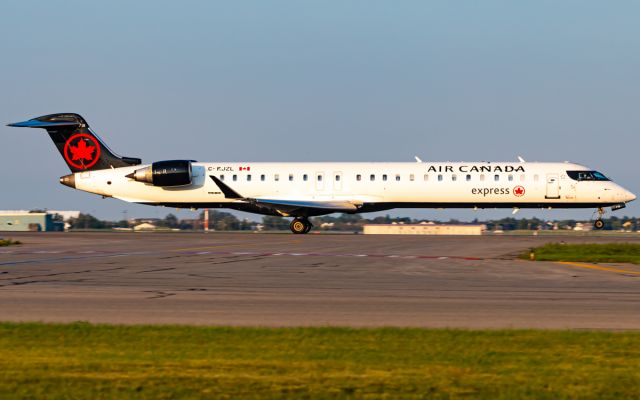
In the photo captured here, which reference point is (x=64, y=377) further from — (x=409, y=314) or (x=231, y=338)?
(x=409, y=314)

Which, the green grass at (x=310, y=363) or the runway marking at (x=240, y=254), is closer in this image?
the green grass at (x=310, y=363)

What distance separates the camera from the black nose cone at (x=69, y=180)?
52.1 metres

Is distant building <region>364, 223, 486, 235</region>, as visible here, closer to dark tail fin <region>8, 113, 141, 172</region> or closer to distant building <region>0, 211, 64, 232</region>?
dark tail fin <region>8, 113, 141, 172</region>

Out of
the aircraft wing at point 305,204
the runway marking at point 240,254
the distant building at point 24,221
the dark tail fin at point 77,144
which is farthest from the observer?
the distant building at point 24,221

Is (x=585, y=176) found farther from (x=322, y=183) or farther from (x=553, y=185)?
(x=322, y=183)

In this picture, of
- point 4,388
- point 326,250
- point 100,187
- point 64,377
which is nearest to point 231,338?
point 64,377

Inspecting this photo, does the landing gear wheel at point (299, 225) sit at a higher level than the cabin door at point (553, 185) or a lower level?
lower

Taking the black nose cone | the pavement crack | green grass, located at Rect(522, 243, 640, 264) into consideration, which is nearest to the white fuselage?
the black nose cone

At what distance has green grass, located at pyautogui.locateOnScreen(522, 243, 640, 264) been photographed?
92.9 ft

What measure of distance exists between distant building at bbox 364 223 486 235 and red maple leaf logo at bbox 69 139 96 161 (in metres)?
17.8

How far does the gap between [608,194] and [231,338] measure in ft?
133

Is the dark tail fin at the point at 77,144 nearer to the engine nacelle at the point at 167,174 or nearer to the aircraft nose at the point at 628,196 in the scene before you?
the engine nacelle at the point at 167,174

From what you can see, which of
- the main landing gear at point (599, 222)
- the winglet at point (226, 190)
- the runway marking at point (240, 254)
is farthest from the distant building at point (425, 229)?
the runway marking at point (240, 254)

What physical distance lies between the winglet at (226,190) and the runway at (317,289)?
57.2 ft
